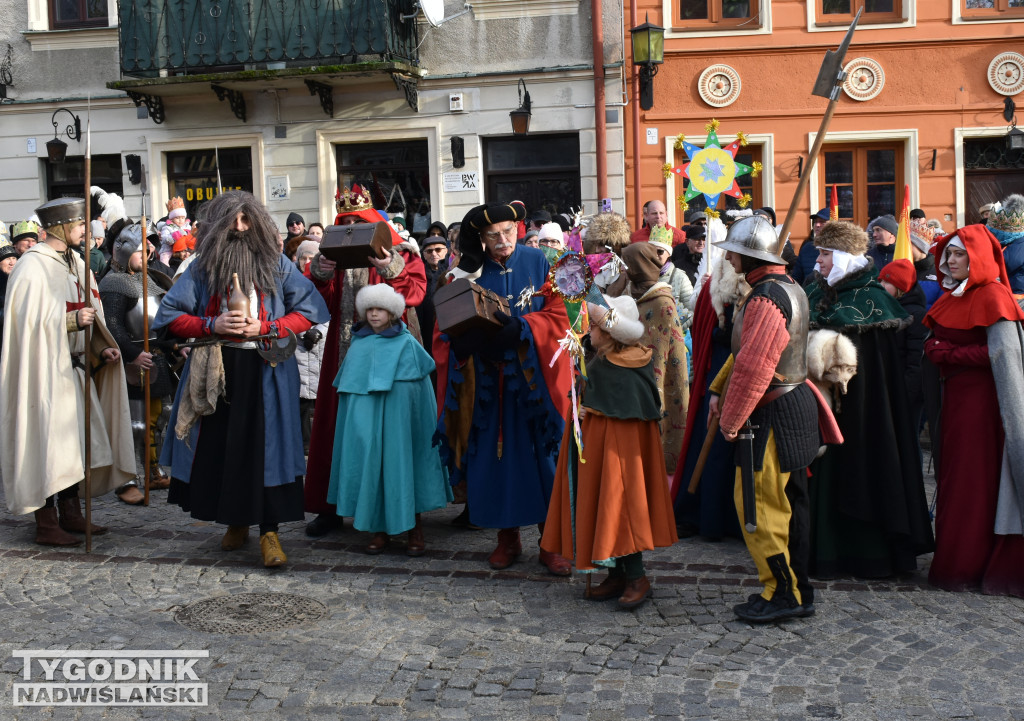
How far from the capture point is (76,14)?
15.4m

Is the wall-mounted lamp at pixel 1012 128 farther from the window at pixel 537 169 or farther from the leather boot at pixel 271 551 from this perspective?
the leather boot at pixel 271 551

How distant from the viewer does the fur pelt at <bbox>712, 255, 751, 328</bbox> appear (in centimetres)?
596

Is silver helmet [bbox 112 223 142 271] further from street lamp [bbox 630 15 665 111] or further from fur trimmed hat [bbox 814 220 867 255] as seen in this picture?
street lamp [bbox 630 15 665 111]

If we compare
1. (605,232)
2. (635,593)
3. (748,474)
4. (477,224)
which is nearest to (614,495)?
(635,593)

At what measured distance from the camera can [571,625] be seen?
496 centimetres

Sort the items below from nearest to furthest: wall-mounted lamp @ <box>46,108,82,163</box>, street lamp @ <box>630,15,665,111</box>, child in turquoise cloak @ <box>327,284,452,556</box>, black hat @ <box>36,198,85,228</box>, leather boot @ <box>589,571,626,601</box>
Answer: leather boot @ <box>589,571,626,601</box> → child in turquoise cloak @ <box>327,284,452,556</box> → black hat @ <box>36,198,85,228</box> → street lamp @ <box>630,15,665,111</box> → wall-mounted lamp @ <box>46,108,82,163</box>

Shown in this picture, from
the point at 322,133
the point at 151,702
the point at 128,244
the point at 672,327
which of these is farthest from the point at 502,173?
the point at 151,702

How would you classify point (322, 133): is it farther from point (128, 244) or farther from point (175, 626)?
point (175, 626)

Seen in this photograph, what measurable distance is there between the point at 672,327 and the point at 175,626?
335cm

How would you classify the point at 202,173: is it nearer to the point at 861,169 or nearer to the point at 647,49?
the point at 647,49

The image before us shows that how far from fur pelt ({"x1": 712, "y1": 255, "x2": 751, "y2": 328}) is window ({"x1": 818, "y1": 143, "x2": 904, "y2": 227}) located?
29.6ft

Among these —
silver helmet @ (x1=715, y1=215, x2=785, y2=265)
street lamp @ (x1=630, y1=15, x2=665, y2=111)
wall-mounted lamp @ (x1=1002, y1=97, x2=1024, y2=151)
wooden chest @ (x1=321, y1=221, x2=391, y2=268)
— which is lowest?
silver helmet @ (x1=715, y1=215, x2=785, y2=265)

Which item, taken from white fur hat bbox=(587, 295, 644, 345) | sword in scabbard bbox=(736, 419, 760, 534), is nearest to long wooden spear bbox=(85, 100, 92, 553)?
white fur hat bbox=(587, 295, 644, 345)

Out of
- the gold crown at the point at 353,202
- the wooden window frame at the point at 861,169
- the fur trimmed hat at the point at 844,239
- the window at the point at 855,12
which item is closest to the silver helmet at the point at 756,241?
the fur trimmed hat at the point at 844,239
